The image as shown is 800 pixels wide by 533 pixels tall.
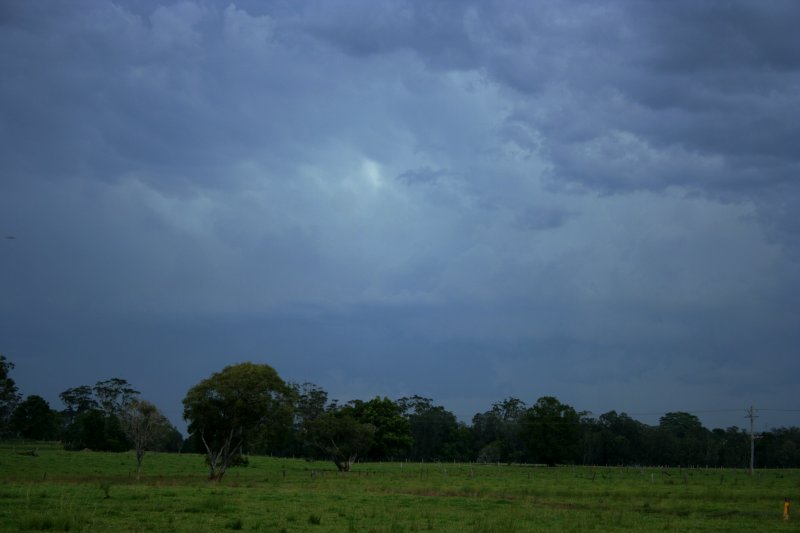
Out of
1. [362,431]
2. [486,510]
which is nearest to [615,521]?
[486,510]

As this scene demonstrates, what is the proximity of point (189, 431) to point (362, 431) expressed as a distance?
29.7 meters

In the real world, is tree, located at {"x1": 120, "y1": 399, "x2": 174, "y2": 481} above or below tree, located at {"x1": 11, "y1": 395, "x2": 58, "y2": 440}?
above

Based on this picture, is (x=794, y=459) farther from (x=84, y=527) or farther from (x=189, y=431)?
(x=84, y=527)

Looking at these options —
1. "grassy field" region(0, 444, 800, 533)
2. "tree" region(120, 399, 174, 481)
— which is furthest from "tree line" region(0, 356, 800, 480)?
"grassy field" region(0, 444, 800, 533)

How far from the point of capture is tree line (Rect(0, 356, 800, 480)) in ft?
193

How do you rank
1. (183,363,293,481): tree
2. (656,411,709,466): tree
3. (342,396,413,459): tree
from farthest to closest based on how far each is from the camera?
(656,411,709,466): tree < (342,396,413,459): tree < (183,363,293,481): tree

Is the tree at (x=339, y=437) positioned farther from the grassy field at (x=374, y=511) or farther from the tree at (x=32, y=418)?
the tree at (x=32, y=418)

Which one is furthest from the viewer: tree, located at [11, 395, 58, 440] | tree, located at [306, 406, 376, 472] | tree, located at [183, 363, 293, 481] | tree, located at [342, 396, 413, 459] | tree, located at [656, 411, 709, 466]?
tree, located at [656, 411, 709, 466]

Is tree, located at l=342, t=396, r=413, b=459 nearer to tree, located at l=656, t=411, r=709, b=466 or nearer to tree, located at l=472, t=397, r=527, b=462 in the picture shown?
tree, located at l=472, t=397, r=527, b=462

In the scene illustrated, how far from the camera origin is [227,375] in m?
58.6

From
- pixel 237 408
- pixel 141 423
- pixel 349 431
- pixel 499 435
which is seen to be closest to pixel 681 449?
pixel 499 435

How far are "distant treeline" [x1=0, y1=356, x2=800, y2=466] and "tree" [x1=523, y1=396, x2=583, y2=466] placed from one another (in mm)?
166

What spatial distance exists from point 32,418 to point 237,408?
85.6 meters

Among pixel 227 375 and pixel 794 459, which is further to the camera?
pixel 794 459
